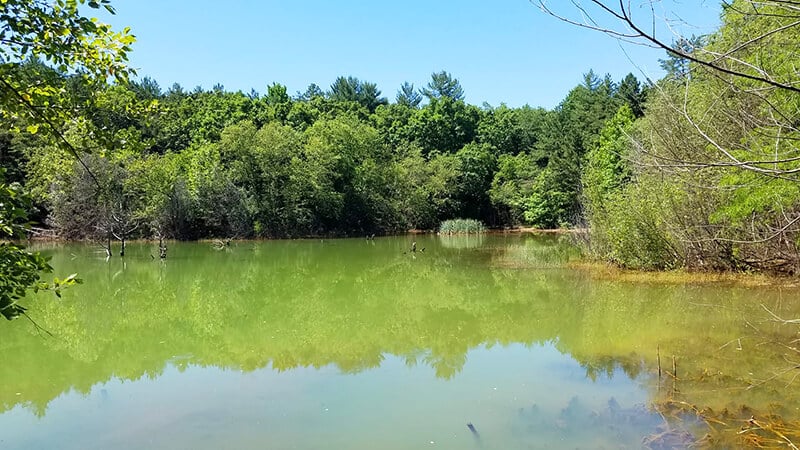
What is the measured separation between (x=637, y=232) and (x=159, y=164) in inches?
970

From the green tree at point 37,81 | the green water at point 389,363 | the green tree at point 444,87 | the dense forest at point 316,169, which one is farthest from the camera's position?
the green tree at point 444,87

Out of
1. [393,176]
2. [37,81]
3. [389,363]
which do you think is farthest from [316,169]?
[37,81]

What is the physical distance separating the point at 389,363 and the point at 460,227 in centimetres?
3058

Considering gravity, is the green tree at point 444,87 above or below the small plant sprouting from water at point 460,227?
above

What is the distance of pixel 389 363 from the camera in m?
8.47

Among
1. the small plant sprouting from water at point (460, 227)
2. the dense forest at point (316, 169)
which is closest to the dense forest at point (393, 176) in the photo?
the dense forest at point (316, 169)

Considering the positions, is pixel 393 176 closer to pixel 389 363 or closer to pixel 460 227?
pixel 460 227

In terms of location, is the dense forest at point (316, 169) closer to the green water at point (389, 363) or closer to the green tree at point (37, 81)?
the green water at point (389, 363)

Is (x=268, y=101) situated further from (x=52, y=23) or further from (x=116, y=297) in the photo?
(x=52, y=23)

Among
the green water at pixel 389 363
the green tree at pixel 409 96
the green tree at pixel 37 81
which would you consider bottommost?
the green water at pixel 389 363

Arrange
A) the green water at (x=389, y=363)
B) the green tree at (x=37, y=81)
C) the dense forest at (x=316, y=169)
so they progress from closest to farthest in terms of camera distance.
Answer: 1. the green tree at (x=37, y=81)
2. the green water at (x=389, y=363)
3. the dense forest at (x=316, y=169)

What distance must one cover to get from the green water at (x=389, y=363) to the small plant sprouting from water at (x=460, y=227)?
2234cm

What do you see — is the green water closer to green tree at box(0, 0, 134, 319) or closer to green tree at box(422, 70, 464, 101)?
green tree at box(0, 0, 134, 319)

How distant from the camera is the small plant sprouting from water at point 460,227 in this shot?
38594mm
